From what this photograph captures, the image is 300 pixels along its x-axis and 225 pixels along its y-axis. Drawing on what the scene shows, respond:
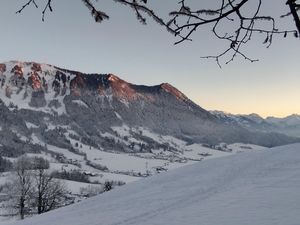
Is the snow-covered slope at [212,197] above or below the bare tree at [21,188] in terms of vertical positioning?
above

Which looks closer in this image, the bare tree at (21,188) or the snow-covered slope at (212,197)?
the snow-covered slope at (212,197)

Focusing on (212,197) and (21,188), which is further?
(21,188)

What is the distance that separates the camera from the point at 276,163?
20.4 meters

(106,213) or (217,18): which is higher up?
(217,18)

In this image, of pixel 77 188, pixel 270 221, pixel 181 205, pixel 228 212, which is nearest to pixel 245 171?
pixel 181 205

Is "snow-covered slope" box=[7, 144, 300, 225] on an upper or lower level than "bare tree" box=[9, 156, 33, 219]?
upper

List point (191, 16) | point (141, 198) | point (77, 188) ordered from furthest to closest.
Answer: point (77, 188)
point (141, 198)
point (191, 16)

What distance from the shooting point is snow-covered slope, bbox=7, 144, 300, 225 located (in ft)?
35.9

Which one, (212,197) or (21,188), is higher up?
(212,197)

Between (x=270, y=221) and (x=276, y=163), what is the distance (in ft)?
37.2

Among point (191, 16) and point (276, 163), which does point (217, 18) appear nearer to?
point (191, 16)

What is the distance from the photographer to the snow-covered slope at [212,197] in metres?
11.0

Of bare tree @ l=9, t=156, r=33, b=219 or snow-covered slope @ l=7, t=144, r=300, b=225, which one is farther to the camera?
bare tree @ l=9, t=156, r=33, b=219

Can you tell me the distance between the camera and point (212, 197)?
48.4ft
